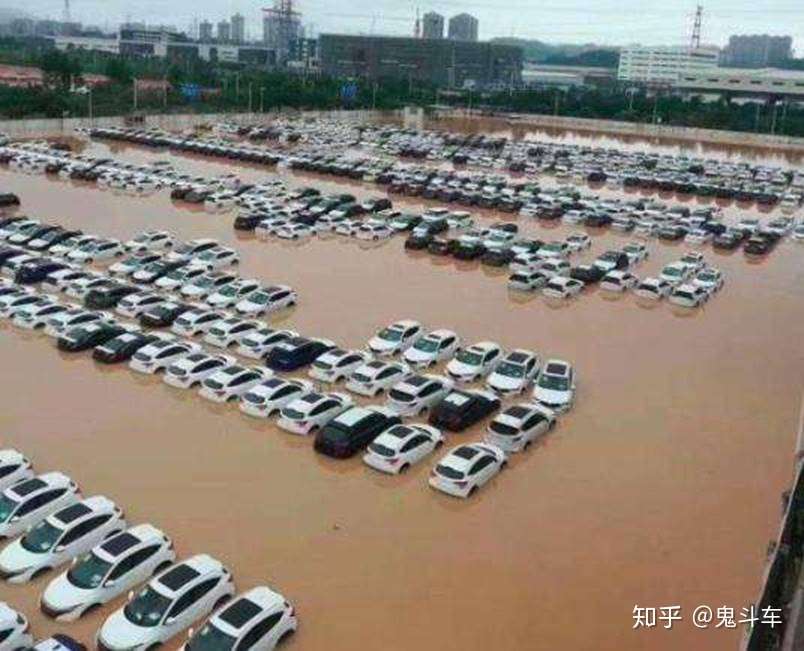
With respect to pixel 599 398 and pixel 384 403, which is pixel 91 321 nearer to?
pixel 384 403

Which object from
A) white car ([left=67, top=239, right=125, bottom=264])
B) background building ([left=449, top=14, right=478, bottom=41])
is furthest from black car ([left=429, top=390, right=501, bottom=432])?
background building ([left=449, top=14, right=478, bottom=41])

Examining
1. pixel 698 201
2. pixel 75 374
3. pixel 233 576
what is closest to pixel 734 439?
pixel 233 576

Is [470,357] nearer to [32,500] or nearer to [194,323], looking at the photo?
[194,323]

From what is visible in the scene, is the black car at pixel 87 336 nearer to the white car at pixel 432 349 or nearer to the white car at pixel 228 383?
the white car at pixel 228 383

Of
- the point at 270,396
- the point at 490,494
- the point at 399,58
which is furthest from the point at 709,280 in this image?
the point at 399,58

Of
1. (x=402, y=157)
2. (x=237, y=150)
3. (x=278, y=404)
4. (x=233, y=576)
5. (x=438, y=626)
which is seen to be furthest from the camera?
(x=402, y=157)

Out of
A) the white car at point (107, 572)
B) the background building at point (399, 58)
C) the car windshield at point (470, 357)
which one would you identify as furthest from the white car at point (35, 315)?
the background building at point (399, 58)
